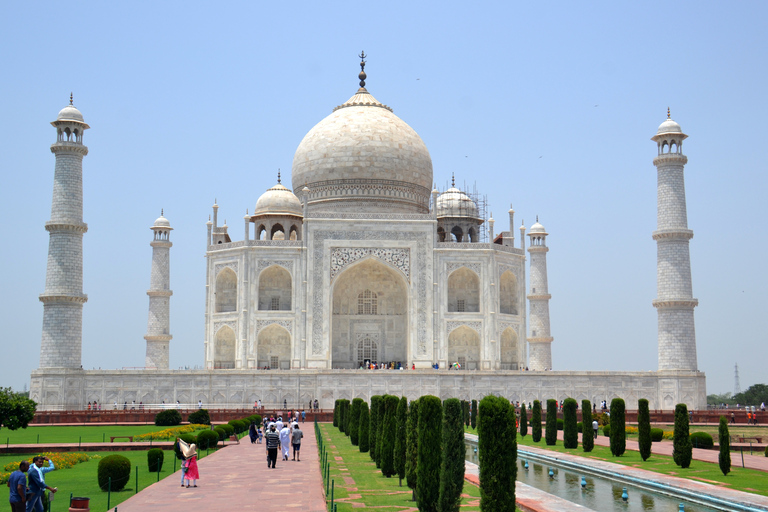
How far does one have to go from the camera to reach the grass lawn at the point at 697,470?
11.3 m

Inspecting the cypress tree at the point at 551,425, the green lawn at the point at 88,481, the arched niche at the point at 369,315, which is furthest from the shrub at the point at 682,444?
the arched niche at the point at 369,315

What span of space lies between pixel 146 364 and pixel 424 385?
39.9 ft

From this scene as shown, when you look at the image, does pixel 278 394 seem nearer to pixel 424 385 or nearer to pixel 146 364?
pixel 424 385

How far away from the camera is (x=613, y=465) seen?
13484mm

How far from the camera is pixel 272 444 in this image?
1266 cm

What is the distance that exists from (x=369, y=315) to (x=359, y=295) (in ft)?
2.68

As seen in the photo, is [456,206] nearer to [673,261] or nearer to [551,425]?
[673,261]

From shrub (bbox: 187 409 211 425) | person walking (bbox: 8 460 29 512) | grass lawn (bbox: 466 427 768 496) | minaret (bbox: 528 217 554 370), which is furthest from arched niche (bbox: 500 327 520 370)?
person walking (bbox: 8 460 29 512)

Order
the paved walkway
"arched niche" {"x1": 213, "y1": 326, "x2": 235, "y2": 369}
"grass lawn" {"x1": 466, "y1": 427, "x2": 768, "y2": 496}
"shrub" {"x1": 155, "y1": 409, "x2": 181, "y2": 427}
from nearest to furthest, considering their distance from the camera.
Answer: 1. the paved walkway
2. "grass lawn" {"x1": 466, "y1": 427, "x2": 768, "y2": 496}
3. "shrub" {"x1": 155, "y1": 409, "x2": 181, "y2": 427}
4. "arched niche" {"x1": 213, "y1": 326, "x2": 235, "y2": 369}

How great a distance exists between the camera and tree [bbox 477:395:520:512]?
8.14 metres

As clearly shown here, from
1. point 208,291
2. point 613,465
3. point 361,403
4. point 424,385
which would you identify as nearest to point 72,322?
point 208,291

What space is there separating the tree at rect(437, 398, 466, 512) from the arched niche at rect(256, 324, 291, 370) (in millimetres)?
21089

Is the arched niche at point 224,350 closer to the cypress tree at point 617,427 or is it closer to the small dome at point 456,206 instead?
the small dome at point 456,206

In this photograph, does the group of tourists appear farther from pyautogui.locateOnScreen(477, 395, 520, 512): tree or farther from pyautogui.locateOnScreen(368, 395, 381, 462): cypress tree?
pyautogui.locateOnScreen(368, 395, 381, 462): cypress tree
